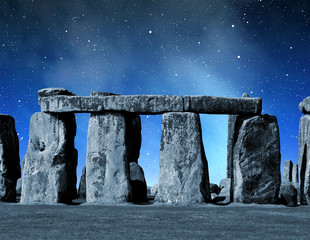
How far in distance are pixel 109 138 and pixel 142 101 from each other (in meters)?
0.98

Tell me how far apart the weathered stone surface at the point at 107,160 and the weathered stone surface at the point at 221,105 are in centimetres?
137

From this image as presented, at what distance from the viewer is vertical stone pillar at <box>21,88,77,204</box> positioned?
8.05 m

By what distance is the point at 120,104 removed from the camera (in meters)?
7.93

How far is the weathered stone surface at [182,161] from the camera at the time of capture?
7.62 metres

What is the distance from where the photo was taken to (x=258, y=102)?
789 centimetres

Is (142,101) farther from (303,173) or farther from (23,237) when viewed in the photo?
(23,237)

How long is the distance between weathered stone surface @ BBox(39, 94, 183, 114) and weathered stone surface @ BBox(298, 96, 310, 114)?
2.92m

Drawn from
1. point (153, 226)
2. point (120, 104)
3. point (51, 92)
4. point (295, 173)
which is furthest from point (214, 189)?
point (153, 226)

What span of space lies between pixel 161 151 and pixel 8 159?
11.5 ft

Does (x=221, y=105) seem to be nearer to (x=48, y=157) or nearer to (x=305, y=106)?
(x=305, y=106)

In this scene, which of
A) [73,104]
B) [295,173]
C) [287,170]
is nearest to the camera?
[73,104]

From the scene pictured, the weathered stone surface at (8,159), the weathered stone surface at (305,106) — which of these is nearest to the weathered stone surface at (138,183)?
the weathered stone surface at (8,159)

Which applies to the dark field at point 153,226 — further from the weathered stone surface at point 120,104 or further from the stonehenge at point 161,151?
the weathered stone surface at point 120,104

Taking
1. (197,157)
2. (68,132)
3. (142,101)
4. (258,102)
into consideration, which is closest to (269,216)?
(197,157)
